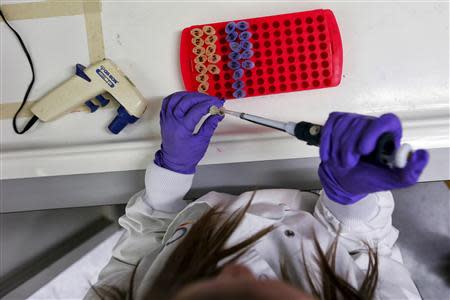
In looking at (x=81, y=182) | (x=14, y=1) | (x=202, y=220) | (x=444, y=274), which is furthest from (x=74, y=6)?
(x=444, y=274)

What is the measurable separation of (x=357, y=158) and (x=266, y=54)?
0.84ft

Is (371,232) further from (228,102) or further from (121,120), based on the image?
(121,120)

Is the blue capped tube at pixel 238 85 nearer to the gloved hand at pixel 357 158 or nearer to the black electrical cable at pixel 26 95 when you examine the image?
the gloved hand at pixel 357 158

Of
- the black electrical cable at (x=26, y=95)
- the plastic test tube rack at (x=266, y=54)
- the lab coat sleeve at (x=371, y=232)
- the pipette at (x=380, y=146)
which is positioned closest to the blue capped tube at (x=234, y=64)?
the plastic test tube rack at (x=266, y=54)

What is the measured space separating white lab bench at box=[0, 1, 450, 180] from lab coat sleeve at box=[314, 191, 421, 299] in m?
0.12

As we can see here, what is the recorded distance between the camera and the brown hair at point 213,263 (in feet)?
1.46

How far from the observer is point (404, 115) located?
64cm

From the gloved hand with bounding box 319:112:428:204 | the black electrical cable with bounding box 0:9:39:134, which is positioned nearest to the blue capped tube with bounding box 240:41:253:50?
the gloved hand with bounding box 319:112:428:204

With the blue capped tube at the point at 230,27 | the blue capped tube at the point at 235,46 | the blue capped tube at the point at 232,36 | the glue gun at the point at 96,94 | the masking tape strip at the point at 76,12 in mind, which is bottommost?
the glue gun at the point at 96,94

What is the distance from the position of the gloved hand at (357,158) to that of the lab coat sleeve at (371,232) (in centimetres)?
4

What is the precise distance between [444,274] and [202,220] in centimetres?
59

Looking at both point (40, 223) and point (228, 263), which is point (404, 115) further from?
point (40, 223)

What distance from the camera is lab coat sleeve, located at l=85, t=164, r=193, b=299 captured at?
62 centimetres

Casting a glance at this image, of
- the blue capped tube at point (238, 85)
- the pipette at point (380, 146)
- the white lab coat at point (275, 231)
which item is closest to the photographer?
the pipette at point (380, 146)
